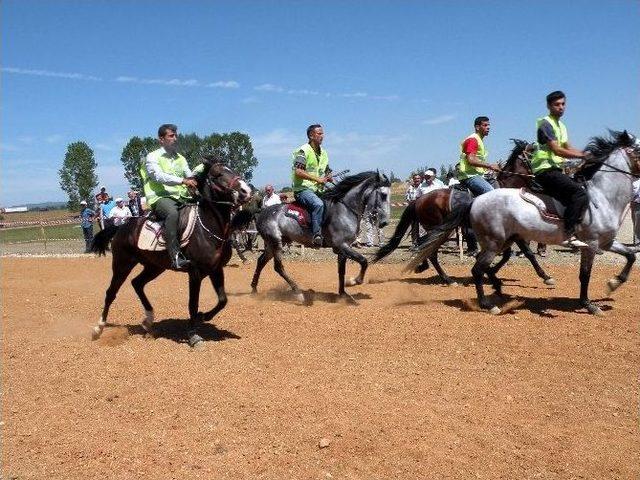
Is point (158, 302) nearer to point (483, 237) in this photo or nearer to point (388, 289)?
point (388, 289)

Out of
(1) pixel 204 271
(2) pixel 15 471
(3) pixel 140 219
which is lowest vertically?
(2) pixel 15 471

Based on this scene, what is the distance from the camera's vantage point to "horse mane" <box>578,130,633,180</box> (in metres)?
7.67

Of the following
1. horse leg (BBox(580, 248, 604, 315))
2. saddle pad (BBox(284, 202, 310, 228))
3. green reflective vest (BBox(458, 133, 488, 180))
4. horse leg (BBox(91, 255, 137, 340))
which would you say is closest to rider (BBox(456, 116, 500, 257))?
green reflective vest (BBox(458, 133, 488, 180))

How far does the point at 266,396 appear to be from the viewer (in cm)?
488

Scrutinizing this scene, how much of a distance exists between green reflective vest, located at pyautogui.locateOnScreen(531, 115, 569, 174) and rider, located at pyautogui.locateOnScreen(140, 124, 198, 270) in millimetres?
5075

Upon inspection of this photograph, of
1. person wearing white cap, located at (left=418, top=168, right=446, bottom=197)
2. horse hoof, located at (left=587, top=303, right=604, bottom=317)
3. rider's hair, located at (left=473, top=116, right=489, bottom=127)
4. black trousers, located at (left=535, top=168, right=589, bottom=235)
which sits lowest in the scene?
horse hoof, located at (left=587, top=303, right=604, bottom=317)

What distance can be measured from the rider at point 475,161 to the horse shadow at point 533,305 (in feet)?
7.43

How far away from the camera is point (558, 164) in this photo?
7.61 m

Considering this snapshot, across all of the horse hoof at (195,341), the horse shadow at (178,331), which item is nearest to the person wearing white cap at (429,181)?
the horse shadow at (178,331)

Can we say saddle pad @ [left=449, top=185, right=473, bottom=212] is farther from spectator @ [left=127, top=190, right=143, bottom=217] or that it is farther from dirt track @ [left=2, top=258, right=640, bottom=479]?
spectator @ [left=127, top=190, right=143, bottom=217]

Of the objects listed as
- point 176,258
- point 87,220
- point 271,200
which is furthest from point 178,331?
point 87,220

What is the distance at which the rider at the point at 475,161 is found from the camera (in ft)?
30.4

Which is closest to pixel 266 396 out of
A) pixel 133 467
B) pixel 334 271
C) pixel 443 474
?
pixel 133 467

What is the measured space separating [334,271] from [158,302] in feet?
15.3
